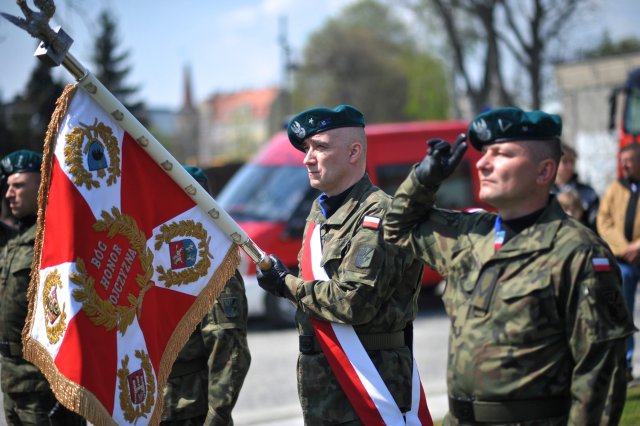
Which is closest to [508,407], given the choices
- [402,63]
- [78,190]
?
[78,190]

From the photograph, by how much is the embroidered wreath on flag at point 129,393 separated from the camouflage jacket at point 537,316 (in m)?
1.51

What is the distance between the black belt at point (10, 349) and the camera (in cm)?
468

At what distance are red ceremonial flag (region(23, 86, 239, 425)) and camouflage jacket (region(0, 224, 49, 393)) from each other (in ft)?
2.99

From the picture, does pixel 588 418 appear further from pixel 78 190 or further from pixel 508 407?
pixel 78 190

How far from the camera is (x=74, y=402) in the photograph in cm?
357

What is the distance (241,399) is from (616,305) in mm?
5604

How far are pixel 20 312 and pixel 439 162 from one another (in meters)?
2.84

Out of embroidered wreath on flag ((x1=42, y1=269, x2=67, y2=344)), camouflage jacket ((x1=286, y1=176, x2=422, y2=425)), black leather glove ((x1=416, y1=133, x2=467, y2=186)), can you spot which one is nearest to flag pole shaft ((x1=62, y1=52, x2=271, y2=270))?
camouflage jacket ((x1=286, y1=176, x2=422, y2=425))

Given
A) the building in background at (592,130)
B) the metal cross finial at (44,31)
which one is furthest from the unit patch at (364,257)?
the building in background at (592,130)

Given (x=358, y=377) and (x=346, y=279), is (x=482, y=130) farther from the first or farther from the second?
(x=358, y=377)

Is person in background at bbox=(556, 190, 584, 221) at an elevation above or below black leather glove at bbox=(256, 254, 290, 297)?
below

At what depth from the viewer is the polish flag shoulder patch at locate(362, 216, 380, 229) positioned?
12.1 ft

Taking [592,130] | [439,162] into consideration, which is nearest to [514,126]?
[439,162]

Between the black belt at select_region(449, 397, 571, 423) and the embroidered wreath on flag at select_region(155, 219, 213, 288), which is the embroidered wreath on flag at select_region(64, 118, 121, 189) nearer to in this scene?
A: the embroidered wreath on flag at select_region(155, 219, 213, 288)
